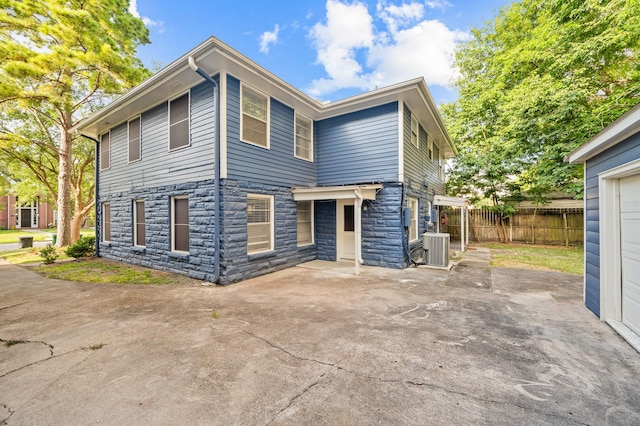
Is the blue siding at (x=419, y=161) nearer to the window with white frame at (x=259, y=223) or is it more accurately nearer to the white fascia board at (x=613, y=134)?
the white fascia board at (x=613, y=134)

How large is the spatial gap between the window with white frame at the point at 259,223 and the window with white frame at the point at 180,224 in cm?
168

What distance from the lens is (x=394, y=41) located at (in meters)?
13.0

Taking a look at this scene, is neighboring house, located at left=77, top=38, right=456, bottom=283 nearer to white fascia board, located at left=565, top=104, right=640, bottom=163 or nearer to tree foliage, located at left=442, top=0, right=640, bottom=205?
white fascia board, located at left=565, top=104, right=640, bottom=163

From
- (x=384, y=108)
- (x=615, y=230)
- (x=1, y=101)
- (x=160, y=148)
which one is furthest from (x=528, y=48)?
(x=1, y=101)

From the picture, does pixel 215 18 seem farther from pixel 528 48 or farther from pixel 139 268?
pixel 528 48

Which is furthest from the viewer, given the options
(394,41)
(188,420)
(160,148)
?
(394,41)

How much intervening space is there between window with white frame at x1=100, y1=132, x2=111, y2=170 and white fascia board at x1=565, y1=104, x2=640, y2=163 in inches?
508

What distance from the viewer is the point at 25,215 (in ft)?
101

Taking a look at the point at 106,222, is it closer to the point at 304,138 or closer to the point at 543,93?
the point at 304,138

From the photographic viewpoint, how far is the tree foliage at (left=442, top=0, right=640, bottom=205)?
8.80 meters

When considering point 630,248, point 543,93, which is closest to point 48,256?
point 630,248

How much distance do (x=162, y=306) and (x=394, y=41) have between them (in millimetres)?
14683

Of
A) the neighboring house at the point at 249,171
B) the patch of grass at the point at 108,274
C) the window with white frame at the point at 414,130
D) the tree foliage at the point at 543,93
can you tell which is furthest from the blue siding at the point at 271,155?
the tree foliage at the point at 543,93

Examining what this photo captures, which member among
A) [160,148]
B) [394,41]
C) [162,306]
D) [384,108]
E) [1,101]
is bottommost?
[162,306]
